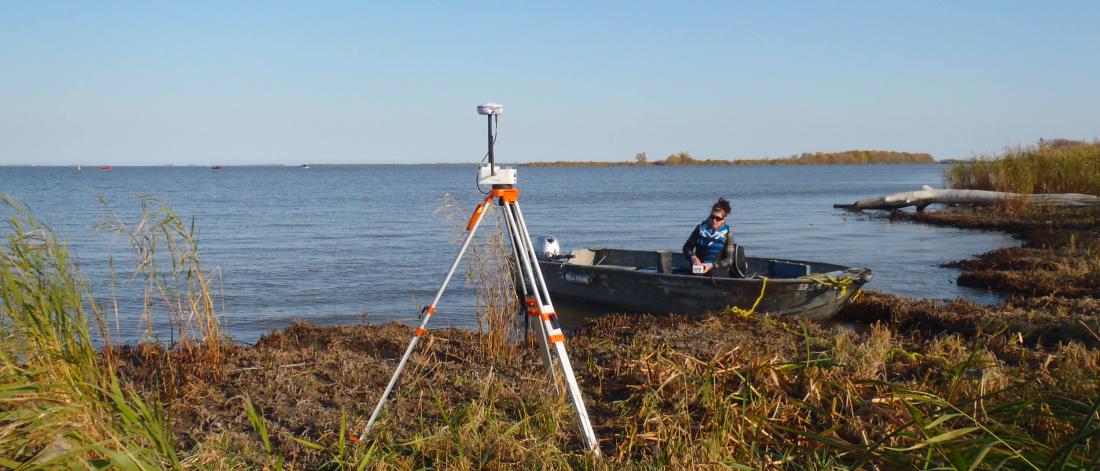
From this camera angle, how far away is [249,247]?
70.9ft

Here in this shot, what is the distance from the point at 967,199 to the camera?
27.8 metres

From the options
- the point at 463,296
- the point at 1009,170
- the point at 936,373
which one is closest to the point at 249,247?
the point at 463,296

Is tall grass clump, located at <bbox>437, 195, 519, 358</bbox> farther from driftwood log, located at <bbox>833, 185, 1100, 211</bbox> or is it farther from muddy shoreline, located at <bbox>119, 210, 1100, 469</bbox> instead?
driftwood log, located at <bbox>833, 185, 1100, 211</bbox>

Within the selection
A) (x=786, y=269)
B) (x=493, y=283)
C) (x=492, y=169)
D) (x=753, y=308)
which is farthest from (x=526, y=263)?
(x=786, y=269)

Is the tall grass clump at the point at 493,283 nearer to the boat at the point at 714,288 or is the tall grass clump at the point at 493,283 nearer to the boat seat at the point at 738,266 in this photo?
the boat at the point at 714,288

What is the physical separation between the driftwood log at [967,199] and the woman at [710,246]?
17.7 metres

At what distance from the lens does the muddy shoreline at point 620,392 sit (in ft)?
14.3

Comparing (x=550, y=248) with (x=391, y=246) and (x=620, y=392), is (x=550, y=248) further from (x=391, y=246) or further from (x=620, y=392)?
(x=391, y=246)

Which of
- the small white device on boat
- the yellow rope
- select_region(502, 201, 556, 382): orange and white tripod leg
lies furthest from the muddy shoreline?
the small white device on boat

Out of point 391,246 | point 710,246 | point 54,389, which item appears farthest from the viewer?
point 391,246

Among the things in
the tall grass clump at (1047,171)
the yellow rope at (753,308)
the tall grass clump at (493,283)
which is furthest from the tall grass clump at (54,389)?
the tall grass clump at (1047,171)

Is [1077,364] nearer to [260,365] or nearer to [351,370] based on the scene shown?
[351,370]

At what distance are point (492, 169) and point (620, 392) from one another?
1.86 metres

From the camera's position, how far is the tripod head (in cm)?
479
